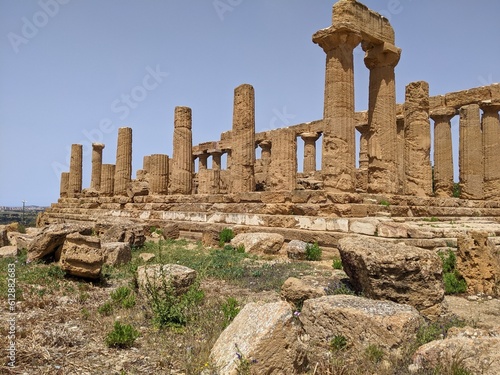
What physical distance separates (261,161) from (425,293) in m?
20.5

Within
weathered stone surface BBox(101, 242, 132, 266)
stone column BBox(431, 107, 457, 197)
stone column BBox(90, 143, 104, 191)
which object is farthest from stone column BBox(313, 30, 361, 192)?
stone column BBox(90, 143, 104, 191)

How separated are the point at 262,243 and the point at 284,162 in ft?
17.2

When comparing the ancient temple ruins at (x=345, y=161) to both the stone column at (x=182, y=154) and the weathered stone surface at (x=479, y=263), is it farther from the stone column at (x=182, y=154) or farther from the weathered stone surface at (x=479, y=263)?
the weathered stone surface at (x=479, y=263)

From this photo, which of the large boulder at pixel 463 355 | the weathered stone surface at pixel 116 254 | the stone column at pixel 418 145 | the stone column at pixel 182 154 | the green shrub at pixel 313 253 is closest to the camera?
the large boulder at pixel 463 355

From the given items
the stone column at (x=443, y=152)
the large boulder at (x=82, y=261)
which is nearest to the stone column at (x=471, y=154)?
the stone column at (x=443, y=152)

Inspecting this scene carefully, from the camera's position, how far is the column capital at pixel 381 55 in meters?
13.4

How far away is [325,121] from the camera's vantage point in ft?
40.5

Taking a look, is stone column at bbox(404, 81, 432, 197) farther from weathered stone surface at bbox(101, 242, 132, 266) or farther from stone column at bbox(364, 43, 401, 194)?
weathered stone surface at bbox(101, 242, 132, 266)

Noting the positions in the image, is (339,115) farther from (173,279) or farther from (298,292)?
(173,279)

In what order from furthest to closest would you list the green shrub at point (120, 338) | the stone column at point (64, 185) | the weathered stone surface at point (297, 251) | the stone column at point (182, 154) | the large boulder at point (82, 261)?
the stone column at point (64, 185) < the stone column at point (182, 154) < the weathered stone surface at point (297, 251) < the large boulder at point (82, 261) < the green shrub at point (120, 338)

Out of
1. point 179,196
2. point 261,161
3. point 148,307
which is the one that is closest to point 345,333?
point 148,307

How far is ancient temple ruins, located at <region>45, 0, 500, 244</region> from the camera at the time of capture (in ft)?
39.4

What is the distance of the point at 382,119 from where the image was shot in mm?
13391

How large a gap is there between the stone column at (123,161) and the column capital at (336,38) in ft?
43.7
